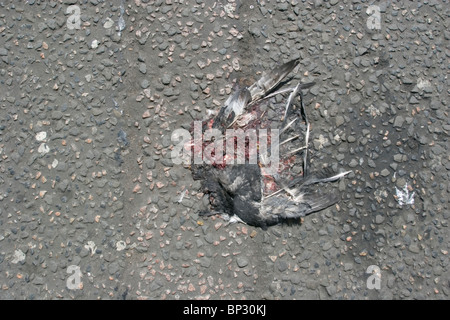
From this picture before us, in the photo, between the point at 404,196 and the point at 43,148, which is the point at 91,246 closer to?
the point at 43,148

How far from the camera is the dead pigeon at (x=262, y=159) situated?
191cm

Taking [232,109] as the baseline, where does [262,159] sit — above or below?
below

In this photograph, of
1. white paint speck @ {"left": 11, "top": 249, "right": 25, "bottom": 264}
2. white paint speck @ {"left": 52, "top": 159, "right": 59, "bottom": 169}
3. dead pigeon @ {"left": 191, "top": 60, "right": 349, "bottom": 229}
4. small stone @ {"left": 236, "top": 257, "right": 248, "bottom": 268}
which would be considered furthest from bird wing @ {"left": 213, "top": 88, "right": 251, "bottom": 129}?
white paint speck @ {"left": 11, "top": 249, "right": 25, "bottom": 264}

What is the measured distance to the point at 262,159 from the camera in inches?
76.7

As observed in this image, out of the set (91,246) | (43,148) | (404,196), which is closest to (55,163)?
(43,148)

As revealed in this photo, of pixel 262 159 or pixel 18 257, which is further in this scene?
pixel 262 159

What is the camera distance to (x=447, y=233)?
189 centimetres

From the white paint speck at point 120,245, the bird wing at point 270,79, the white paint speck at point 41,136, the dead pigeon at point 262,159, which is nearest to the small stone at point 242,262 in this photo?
the dead pigeon at point 262,159

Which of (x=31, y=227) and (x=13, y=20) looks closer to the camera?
(x=31, y=227)

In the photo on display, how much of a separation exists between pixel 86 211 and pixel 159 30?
845 millimetres

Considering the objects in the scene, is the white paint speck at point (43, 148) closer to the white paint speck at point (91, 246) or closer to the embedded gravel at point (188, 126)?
the embedded gravel at point (188, 126)

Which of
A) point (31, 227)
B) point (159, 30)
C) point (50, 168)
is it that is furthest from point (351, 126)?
point (31, 227)

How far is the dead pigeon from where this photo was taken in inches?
75.0

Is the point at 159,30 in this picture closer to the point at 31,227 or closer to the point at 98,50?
the point at 98,50
